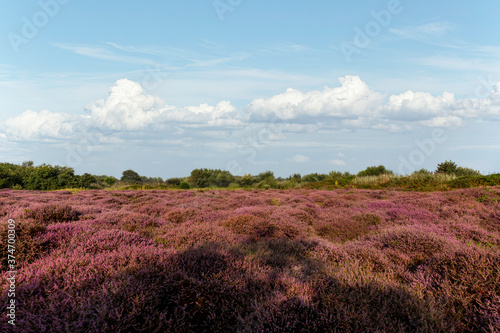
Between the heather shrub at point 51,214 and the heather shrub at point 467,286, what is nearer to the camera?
the heather shrub at point 467,286

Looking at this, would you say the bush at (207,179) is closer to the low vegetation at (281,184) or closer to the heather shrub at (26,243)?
the low vegetation at (281,184)

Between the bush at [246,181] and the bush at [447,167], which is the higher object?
the bush at [447,167]

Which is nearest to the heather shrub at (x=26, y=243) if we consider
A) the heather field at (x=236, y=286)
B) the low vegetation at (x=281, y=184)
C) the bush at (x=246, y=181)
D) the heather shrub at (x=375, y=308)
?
the heather field at (x=236, y=286)

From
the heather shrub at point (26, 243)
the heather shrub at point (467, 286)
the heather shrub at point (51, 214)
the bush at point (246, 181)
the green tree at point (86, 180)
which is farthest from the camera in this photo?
the bush at point (246, 181)

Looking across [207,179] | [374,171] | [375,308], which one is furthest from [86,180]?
[375,308]

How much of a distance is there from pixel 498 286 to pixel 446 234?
2.92m

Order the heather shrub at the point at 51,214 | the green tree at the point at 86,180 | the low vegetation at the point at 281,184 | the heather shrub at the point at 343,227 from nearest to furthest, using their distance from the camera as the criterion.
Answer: the heather shrub at the point at 51,214 < the heather shrub at the point at 343,227 < the low vegetation at the point at 281,184 < the green tree at the point at 86,180

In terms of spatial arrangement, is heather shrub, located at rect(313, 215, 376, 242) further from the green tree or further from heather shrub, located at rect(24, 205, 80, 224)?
the green tree

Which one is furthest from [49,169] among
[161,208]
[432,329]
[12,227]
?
[432,329]

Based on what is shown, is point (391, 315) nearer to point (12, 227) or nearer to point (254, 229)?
point (254, 229)

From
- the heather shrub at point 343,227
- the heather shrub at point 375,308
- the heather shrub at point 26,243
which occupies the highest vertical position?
the heather shrub at point 26,243

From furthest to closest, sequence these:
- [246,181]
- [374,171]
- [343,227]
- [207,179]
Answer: [246,181] < [207,179] < [374,171] < [343,227]

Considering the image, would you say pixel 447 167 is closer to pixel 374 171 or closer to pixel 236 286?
pixel 374 171

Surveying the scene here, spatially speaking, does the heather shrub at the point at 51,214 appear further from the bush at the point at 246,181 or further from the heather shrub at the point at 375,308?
the bush at the point at 246,181
